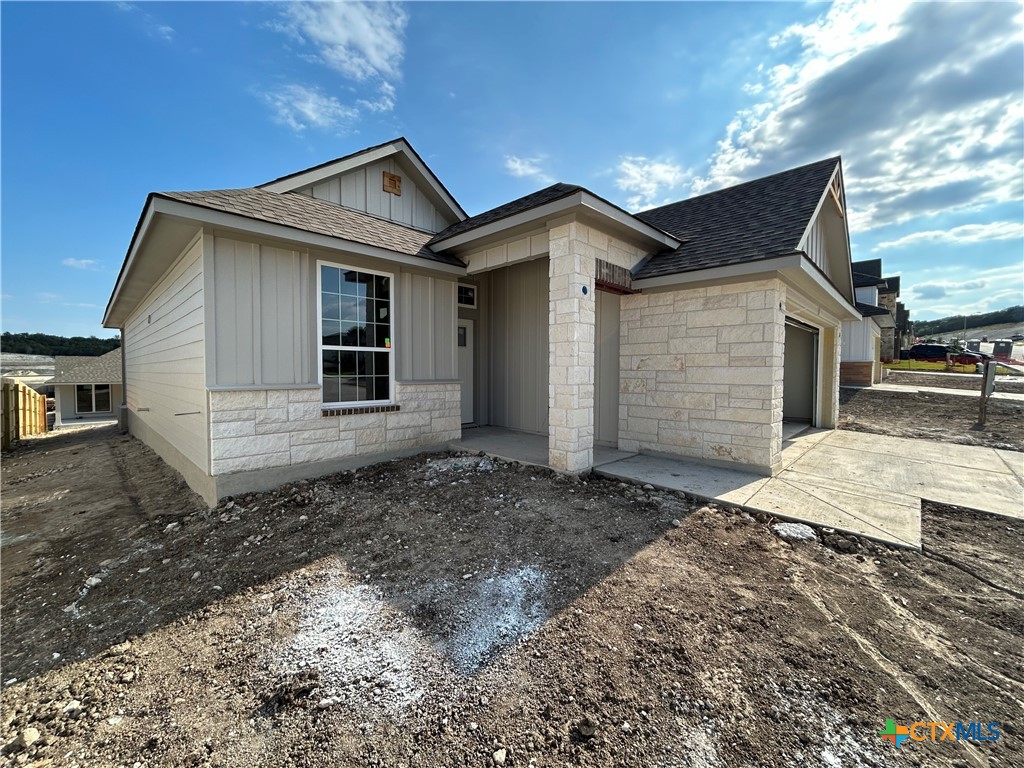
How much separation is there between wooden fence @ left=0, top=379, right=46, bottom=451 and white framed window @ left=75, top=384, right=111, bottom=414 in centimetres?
1034

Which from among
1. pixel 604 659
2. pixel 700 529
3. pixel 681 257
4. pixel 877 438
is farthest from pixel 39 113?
pixel 877 438

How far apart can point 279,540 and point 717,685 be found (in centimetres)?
374

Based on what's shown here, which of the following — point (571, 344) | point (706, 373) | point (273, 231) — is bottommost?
point (706, 373)

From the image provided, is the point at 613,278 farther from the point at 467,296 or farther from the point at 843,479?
the point at 843,479

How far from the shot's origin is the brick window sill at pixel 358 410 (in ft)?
17.5

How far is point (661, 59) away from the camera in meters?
6.43

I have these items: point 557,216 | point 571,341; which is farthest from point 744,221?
point 571,341

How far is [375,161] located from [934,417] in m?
14.7

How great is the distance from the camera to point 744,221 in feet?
20.5

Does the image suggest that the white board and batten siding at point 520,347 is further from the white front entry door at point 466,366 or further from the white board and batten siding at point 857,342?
the white board and batten siding at point 857,342

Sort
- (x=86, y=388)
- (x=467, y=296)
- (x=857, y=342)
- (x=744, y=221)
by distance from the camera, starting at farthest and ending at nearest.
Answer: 1. (x=86, y=388)
2. (x=857, y=342)
3. (x=467, y=296)
4. (x=744, y=221)

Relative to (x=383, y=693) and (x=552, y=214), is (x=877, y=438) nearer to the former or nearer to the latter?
(x=552, y=214)

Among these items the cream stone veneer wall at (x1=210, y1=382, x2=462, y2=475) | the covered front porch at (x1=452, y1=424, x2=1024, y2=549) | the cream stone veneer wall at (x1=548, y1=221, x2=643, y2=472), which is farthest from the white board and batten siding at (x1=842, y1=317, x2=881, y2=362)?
the cream stone veneer wall at (x1=210, y1=382, x2=462, y2=475)

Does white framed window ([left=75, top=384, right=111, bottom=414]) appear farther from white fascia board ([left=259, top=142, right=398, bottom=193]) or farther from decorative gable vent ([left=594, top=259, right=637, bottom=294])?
decorative gable vent ([left=594, top=259, right=637, bottom=294])
